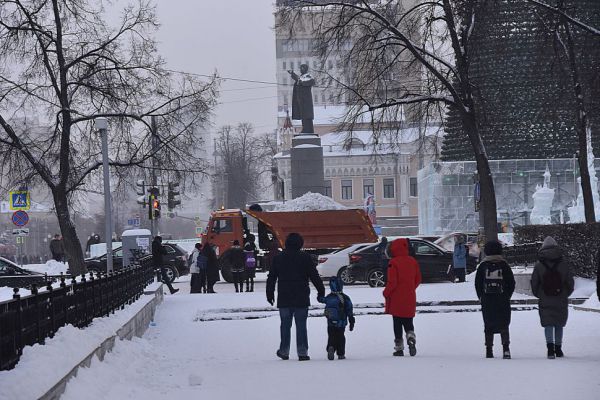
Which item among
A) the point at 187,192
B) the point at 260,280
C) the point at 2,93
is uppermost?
the point at 2,93

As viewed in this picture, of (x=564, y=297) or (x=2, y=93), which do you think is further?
(x=2, y=93)

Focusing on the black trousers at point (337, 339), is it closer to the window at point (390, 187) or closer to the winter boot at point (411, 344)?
the winter boot at point (411, 344)

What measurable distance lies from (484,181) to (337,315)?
657 inches

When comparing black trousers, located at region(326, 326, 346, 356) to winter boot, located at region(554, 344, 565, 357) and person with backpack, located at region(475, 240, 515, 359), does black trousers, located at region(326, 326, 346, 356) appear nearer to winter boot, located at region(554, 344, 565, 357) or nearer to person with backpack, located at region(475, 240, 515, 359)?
person with backpack, located at region(475, 240, 515, 359)

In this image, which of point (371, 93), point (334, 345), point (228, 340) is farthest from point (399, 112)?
point (334, 345)

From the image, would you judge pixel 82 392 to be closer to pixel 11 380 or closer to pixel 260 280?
pixel 11 380

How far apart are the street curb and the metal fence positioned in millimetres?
382

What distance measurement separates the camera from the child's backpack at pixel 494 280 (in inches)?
568

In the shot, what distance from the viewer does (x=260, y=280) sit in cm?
4469

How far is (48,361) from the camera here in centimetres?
946

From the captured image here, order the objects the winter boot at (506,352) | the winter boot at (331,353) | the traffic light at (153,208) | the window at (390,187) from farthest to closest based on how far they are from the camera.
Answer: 1. the window at (390,187)
2. the traffic light at (153,208)
3. the winter boot at (331,353)
4. the winter boot at (506,352)

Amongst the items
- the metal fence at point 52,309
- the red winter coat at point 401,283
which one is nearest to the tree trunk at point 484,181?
the metal fence at point 52,309

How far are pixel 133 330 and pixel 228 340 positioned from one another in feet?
5.87

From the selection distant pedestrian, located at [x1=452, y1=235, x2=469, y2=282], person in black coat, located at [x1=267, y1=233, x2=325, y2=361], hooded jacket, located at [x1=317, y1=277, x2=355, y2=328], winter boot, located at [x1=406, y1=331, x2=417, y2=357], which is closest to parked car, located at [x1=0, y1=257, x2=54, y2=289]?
distant pedestrian, located at [x1=452, y1=235, x2=469, y2=282]
